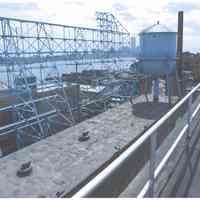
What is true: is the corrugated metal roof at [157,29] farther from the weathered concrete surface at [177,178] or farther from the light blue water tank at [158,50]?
the weathered concrete surface at [177,178]

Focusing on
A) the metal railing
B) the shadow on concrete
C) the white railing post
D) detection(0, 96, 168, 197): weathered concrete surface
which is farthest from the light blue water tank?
the white railing post

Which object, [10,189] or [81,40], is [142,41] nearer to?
[10,189]

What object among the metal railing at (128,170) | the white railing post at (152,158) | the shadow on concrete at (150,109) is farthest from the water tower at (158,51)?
the white railing post at (152,158)

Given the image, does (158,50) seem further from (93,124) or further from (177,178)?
(177,178)

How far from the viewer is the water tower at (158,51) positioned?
33.1ft

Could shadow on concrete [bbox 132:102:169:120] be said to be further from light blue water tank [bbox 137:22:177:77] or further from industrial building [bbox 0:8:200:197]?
light blue water tank [bbox 137:22:177:77]

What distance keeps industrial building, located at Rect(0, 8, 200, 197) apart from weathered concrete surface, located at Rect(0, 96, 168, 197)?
19 millimetres

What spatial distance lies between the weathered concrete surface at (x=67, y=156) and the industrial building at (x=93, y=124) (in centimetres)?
2

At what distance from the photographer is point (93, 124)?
8023mm

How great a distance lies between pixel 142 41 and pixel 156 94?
2.60 m

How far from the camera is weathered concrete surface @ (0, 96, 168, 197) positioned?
13.9 feet

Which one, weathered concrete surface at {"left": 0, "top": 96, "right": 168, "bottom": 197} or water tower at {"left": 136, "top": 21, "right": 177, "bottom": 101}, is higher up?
water tower at {"left": 136, "top": 21, "right": 177, "bottom": 101}

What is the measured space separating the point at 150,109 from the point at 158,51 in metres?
2.60

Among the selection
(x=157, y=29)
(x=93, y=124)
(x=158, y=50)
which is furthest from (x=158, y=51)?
(x=93, y=124)
